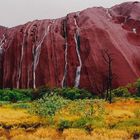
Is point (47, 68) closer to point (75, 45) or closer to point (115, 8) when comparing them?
point (75, 45)

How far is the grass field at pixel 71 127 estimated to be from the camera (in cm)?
3152

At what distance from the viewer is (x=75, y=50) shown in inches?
3118

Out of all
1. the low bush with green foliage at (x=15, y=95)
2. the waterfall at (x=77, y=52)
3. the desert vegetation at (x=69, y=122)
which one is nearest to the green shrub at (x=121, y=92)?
the waterfall at (x=77, y=52)

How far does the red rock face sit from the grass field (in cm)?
2999

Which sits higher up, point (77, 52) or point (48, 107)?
point (77, 52)

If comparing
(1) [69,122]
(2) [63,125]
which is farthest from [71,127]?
(1) [69,122]

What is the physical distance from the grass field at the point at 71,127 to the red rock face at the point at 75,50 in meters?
30.0

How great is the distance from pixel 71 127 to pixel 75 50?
4373 centimetres

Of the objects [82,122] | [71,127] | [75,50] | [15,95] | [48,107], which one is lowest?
[15,95]

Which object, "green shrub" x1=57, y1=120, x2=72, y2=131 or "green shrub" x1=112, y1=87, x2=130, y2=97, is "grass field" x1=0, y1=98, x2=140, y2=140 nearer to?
"green shrub" x1=57, y1=120, x2=72, y2=131

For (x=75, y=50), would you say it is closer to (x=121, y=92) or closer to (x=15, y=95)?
(x=15, y=95)

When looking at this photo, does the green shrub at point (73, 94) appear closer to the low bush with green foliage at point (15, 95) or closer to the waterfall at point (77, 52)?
the low bush with green foliage at point (15, 95)

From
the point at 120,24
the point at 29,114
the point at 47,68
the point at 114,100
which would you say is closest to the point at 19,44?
the point at 47,68

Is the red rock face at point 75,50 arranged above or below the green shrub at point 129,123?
above
